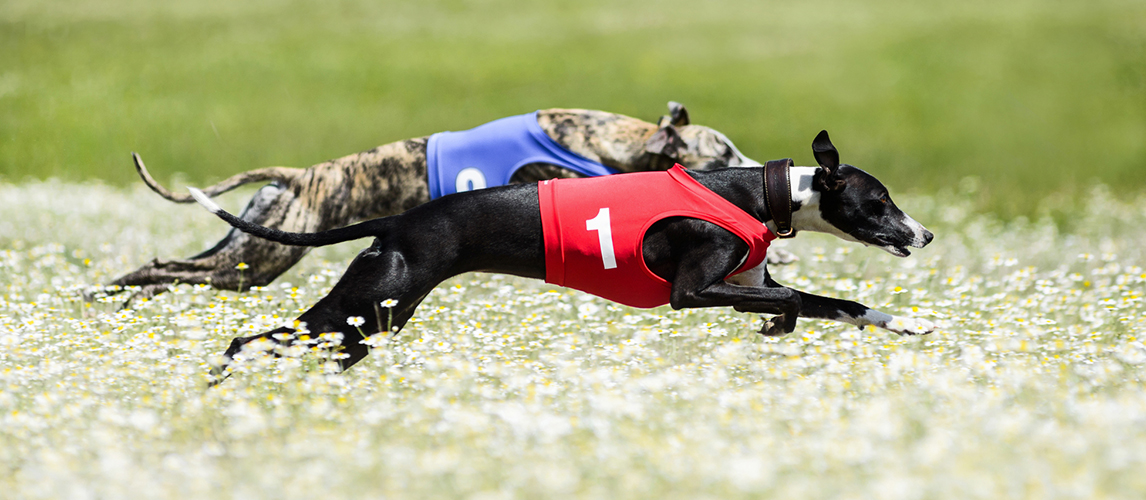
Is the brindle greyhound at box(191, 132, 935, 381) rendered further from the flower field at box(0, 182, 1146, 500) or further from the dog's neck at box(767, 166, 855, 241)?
the flower field at box(0, 182, 1146, 500)

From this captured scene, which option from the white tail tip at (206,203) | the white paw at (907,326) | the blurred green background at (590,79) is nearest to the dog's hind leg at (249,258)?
the white tail tip at (206,203)

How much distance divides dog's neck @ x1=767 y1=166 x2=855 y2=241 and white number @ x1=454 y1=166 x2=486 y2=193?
6.02 ft

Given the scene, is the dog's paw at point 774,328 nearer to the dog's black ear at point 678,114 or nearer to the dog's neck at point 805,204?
the dog's neck at point 805,204

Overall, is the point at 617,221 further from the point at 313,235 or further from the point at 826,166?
the point at 313,235

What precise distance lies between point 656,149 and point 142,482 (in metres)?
3.62

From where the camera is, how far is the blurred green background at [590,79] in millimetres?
13523

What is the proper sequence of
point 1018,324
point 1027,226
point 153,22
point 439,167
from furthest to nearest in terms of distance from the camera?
point 153,22 < point 1027,226 < point 439,167 < point 1018,324

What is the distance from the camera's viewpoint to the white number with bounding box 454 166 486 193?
5660mm

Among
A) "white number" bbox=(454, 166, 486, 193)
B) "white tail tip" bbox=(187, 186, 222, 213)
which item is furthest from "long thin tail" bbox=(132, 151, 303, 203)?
"white tail tip" bbox=(187, 186, 222, 213)

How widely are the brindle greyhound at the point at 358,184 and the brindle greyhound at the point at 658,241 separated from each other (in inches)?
46.4

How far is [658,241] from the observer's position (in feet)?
14.4

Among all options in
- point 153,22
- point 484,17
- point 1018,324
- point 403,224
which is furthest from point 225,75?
point 1018,324

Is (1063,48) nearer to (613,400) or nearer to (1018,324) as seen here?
(1018,324)

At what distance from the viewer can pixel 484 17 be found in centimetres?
1709
